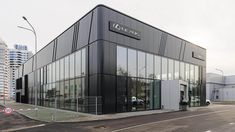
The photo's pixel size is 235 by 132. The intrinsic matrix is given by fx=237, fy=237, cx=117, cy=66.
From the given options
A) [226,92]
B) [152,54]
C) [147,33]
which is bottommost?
[226,92]

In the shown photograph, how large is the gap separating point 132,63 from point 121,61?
181 cm

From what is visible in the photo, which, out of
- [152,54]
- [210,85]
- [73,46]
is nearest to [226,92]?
[210,85]

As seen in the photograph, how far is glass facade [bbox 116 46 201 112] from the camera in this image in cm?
2430

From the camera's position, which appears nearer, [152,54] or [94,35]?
[94,35]

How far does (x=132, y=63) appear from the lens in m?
25.8

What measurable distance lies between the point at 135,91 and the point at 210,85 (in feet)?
220

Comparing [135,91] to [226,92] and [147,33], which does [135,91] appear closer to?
[147,33]

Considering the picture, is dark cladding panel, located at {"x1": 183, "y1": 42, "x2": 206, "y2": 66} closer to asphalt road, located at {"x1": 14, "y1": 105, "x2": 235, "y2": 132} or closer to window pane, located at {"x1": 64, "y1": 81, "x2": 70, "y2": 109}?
window pane, located at {"x1": 64, "y1": 81, "x2": 70, "y2": 109}

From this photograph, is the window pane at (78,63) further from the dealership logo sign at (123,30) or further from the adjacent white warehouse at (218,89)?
the adjacent white warehouse at (218,89)

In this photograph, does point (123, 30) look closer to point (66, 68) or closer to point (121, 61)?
point (121, 61)

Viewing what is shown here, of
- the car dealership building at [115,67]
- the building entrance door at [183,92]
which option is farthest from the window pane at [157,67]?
the building entrance door at [183,92]

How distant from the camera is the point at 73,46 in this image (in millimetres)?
28250

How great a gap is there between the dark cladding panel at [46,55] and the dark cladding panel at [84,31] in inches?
456

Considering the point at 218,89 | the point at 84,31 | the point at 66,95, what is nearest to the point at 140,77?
the point at 84,31
